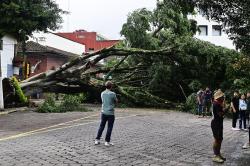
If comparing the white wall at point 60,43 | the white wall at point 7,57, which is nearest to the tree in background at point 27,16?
the white wall at point 7,57

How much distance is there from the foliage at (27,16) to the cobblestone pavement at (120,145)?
427cm

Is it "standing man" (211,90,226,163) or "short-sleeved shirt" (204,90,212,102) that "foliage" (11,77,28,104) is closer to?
"short-sleeved shirt" (204,90,212,102)

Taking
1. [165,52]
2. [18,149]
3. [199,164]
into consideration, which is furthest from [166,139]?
[165,52]

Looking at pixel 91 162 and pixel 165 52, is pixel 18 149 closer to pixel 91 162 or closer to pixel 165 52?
pixel 91 162

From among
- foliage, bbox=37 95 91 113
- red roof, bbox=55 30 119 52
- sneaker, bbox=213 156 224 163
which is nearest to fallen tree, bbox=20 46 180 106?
foliage, bbox=37 95 91 113

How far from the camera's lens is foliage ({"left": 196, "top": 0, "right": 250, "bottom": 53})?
11875 mm

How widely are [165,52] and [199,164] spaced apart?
1657 cm

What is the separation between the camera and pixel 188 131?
1767 cm

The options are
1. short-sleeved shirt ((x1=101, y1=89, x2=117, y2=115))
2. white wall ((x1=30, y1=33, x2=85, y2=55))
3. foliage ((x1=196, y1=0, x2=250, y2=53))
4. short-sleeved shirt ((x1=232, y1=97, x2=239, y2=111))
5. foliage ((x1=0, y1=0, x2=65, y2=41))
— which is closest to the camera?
foliage ((x1=196, y1=0, x2=250, y2=53))

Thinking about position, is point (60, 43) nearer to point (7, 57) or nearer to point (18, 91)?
point (7, 57)

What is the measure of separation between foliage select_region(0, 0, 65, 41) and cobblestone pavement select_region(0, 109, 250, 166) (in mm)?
4275

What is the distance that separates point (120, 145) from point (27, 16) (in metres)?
10.4

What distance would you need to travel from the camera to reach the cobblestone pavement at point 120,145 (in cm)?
1073

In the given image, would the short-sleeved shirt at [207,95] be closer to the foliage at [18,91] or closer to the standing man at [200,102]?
the standing man at [200,102]
